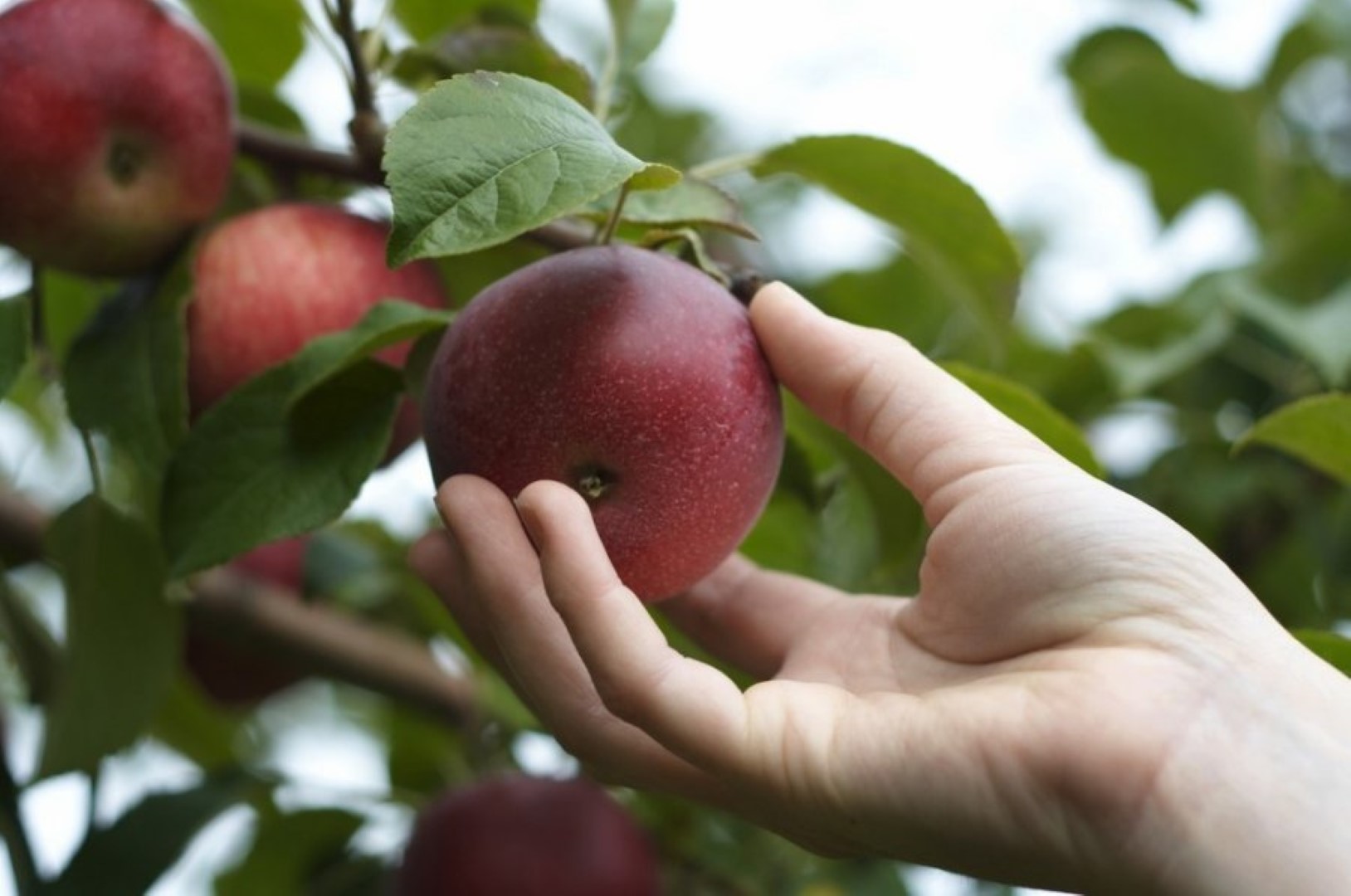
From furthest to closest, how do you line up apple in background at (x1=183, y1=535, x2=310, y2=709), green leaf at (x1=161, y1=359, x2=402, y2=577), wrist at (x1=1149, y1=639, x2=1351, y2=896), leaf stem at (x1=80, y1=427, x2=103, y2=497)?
apple in background at (x1=183, y1=535, x2=310, y2=709), leaf stem at (x1=80, y1=427, x2=103, y2=497), green leaf at (x1=161, y1=359, x2=402, y2=577), wrist at (x1=1149, y1=639, x2=1351, y2=896)

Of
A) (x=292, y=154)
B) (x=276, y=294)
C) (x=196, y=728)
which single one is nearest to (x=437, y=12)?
(x=292, y=154)

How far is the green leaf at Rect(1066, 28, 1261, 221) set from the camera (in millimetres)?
1354

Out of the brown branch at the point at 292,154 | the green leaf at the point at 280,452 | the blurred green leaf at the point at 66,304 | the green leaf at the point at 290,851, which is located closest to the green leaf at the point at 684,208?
the green leaf at the point at 280,452

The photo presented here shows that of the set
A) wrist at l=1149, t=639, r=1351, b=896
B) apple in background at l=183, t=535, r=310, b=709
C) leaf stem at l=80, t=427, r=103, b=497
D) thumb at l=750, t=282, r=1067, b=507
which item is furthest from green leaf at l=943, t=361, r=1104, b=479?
apple in background at l=183, t=535, r=310, b=709

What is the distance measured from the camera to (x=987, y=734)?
550 millimetres

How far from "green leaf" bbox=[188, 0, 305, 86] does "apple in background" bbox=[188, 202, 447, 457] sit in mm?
258

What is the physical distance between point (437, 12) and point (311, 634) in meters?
0.49

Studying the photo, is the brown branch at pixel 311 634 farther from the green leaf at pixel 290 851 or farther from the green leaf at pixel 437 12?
the green leaf at pixel 437 12

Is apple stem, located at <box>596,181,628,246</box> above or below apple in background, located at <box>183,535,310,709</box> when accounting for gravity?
above

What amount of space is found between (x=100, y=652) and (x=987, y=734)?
0.62m

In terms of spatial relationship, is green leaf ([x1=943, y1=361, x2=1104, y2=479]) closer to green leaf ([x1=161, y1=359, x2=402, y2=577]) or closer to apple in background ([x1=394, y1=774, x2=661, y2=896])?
green leaf ([x1=161, y1=359, x2=402, y2=577])

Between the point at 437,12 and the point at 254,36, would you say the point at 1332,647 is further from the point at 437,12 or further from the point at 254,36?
the point at 254,36

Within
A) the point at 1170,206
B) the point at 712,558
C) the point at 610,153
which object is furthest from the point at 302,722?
the point at 610,153

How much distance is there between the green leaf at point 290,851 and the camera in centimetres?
124
